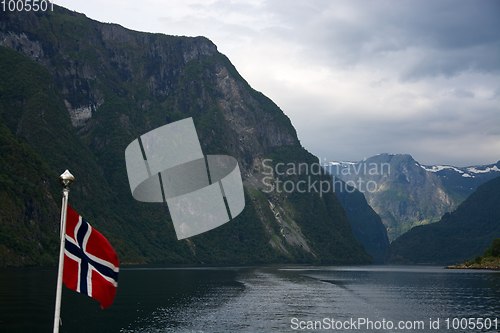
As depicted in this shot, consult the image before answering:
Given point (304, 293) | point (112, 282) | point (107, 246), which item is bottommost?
point (304, 293)

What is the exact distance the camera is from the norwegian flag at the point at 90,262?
18.1 meters

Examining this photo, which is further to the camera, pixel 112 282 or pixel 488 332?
pixel 488 332

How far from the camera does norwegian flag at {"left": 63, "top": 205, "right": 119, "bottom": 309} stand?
59.3 feet

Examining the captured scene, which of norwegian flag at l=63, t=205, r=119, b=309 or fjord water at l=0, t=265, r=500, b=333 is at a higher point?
norwegian flag at l=63, t=205, r=119, b=309

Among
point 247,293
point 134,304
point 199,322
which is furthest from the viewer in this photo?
point 247,293

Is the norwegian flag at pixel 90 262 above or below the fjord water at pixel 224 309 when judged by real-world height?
above

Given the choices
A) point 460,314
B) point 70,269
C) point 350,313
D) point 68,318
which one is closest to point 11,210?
point 68,318

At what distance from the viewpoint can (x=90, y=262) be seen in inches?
716

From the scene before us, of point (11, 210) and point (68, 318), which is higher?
point (11, 210)

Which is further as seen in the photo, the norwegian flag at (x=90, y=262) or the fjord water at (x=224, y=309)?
the fjord water at (x=224, y=309)

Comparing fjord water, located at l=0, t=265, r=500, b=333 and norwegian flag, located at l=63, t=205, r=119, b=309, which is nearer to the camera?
norwegian flag, located at l=63, t=205, r=119, b=309

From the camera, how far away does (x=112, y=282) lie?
1827cm

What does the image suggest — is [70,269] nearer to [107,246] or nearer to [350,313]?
[107,246]

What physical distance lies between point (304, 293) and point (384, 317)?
106 ft
